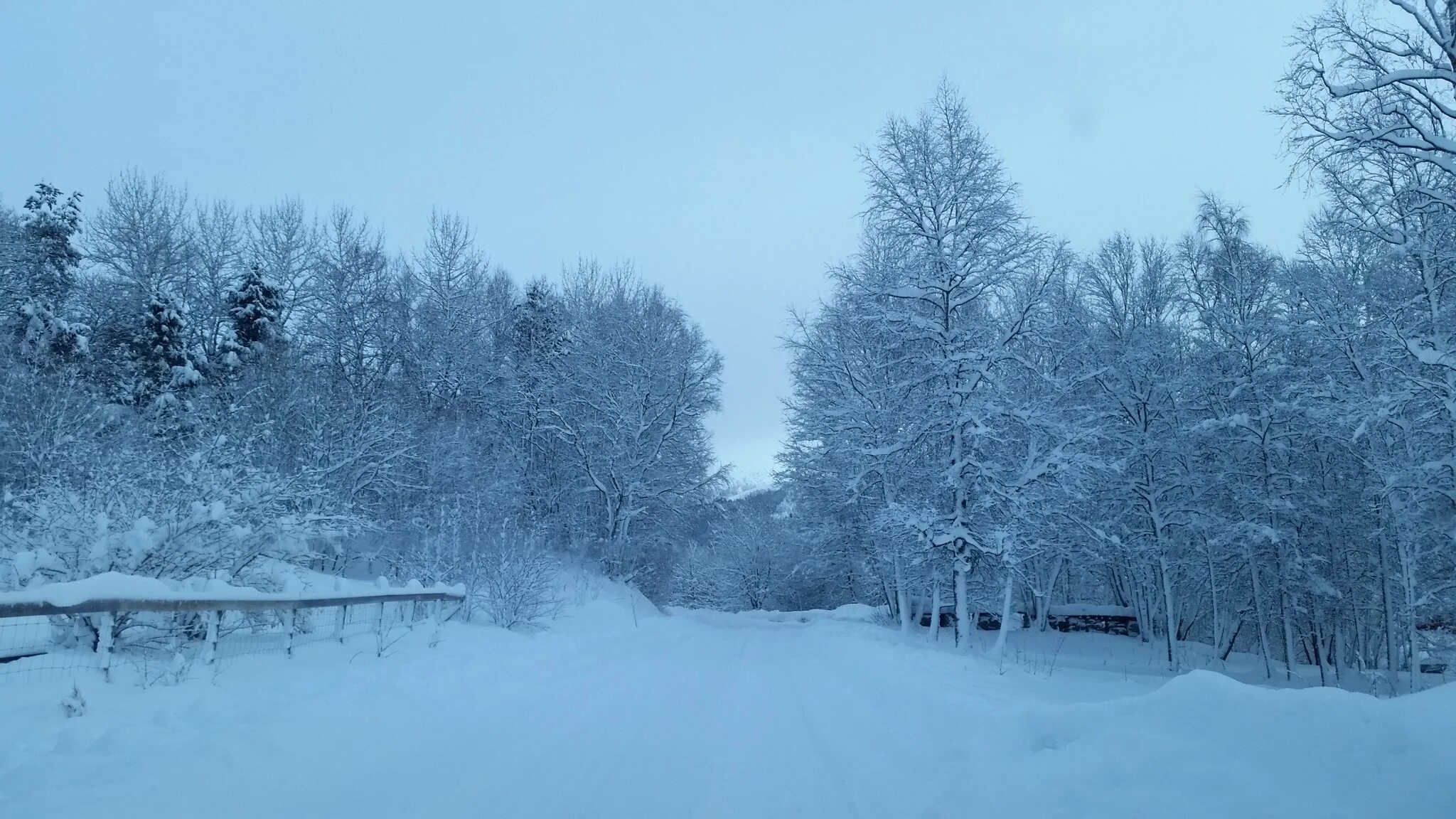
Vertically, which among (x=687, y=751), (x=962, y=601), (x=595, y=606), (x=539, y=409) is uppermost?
(x=539, y=409)

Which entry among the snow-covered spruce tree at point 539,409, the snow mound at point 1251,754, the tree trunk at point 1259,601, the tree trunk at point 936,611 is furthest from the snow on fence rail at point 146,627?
the snow-covered spruce tree at point 539,409

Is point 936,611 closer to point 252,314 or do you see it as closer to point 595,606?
point 595,606

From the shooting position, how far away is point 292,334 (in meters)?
32.1

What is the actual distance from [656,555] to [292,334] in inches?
695

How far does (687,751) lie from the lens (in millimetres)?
7387

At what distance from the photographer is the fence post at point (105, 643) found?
660 centimetres

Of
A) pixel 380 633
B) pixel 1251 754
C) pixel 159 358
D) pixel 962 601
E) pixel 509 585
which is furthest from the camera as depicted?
pixel 159 358

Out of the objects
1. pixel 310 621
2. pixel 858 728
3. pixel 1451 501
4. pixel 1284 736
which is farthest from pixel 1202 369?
pixel 310 621

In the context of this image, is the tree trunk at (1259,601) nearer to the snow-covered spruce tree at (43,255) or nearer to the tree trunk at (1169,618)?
the tree trunk at (1169,618)

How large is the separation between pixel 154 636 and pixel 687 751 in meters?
5.49

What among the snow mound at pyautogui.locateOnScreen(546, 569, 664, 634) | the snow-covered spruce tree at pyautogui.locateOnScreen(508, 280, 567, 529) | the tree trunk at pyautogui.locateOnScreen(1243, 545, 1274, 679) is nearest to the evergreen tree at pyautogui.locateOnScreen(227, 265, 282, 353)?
the snow-covered spruce tree at pyautogui.locateOnScreen(508, 280, 567, 529)

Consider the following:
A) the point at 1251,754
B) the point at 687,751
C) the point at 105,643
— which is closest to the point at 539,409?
→ the point at 105,643

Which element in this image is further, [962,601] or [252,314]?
[252,314]

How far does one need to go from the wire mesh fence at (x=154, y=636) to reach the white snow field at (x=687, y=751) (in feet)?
0.88
